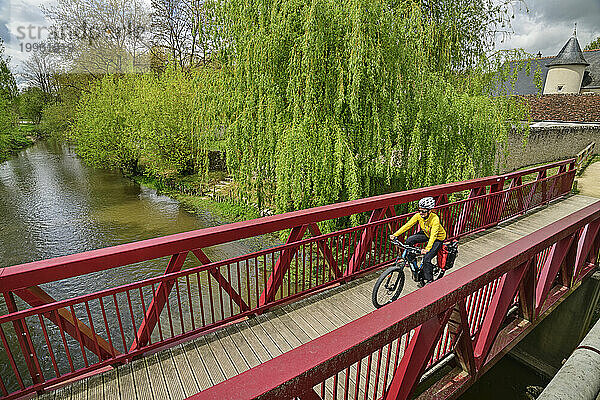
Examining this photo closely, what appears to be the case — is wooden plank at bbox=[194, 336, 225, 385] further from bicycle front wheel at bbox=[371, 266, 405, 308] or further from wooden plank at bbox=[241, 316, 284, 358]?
bicycle front wheel at bbox=[371, 266, 405, 308]

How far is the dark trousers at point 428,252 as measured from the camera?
13.1 feet

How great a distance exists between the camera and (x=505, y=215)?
7059mm

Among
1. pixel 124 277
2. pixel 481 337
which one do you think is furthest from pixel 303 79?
pixel 124 277

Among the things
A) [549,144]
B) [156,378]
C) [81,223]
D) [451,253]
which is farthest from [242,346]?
[549,144]

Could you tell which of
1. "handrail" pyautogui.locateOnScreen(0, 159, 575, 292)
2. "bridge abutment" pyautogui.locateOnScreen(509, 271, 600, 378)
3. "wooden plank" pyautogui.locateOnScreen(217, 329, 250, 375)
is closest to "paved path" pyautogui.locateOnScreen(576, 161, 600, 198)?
"bridge abutment" pyautogui.locateOnScreen(509, 271, 600, 378)

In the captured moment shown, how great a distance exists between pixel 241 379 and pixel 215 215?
12818mm

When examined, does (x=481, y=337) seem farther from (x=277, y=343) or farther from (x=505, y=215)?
(x=505, y=215)

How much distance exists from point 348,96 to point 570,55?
3726 centimetres

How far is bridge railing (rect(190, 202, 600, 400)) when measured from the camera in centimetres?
121

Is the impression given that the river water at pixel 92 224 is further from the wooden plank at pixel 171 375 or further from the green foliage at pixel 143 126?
the wooden plank at pixel 171 375

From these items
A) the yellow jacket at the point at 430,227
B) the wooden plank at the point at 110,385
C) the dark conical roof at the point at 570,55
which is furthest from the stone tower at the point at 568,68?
the wooden plank at the point at 110,385

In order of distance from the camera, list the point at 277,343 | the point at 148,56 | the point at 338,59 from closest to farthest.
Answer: the point at 277,343 < the point at 338,59 < the point at 148,56

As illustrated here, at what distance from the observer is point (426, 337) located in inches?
73.7

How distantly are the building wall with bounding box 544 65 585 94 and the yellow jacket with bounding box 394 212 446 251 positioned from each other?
3850 centimetres
